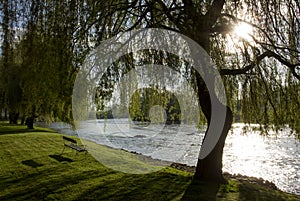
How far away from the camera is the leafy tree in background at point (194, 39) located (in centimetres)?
356

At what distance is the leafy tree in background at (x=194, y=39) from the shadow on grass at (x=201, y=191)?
0.33 meters

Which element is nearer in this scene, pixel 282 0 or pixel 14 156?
pixel 282 0

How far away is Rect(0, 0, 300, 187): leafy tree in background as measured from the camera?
356cm

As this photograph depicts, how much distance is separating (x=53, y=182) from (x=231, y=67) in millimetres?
4181

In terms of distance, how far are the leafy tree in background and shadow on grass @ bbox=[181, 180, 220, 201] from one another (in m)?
0.33

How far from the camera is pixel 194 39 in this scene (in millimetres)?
4574

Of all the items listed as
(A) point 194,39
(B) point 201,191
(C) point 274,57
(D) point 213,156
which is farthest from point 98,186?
(C) point 274,57

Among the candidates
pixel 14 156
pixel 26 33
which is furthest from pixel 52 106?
pixel 14 156

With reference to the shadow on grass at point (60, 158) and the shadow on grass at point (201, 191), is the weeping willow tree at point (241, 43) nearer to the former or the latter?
the shadow on grass at point (201, 191)

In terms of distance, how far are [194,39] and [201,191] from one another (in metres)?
2.81

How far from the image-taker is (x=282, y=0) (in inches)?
186

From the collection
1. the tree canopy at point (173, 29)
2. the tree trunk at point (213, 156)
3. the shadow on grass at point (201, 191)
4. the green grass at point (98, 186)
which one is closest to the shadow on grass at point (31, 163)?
→ the green grass at point (98, 186)

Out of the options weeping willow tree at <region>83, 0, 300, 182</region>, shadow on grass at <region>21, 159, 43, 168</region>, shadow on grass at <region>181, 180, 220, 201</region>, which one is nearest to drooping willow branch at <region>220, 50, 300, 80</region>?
weeping willow tree at <region>83, 0, 300, 182</region>

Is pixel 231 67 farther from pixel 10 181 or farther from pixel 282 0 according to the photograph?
pixel 10 181
